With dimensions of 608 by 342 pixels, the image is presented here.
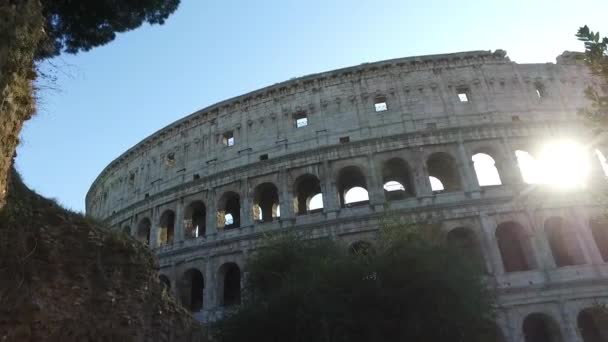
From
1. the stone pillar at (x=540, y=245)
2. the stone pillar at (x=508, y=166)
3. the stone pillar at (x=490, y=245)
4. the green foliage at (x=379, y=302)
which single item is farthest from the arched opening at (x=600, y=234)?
the green foliage at (x=379, y=302)

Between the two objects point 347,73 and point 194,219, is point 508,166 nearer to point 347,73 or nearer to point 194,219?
point 347,73

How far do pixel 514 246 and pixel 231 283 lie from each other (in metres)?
13.8

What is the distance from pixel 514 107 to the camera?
21.3 meters

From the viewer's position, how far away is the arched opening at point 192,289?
20953mm

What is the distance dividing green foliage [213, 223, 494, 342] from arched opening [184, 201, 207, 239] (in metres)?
10.3

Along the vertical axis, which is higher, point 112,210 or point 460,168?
point 112,210

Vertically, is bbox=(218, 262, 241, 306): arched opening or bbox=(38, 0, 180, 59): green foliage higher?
bbox=(38, 0, 180, 59): green foliage

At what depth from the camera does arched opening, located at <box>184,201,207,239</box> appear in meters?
22.9

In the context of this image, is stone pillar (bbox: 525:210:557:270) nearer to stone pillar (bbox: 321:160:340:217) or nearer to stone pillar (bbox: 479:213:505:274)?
stone pillar (bbox: 479:213:505:274)

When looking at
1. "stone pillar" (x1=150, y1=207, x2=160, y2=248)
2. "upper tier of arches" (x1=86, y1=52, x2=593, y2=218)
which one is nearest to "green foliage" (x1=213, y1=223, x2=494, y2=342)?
"upper tier of arches" (x1=86, y1=52, x2=593, y2=218)

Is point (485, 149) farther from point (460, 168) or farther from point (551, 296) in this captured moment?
point (551, 296)

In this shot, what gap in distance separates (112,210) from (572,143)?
89.4ft

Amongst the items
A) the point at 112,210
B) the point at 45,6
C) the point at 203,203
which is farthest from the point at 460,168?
the point at 112,210

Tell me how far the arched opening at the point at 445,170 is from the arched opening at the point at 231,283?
36.1ft
